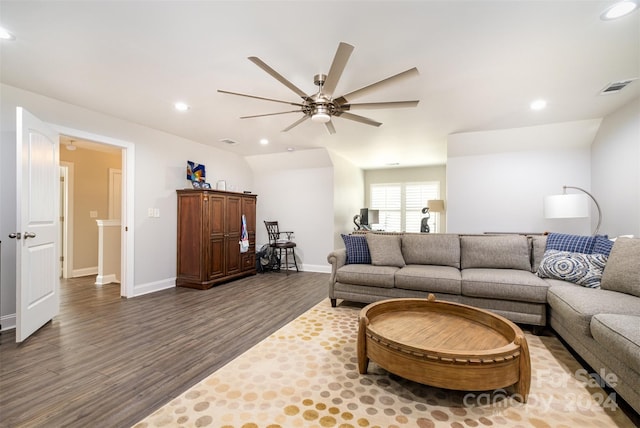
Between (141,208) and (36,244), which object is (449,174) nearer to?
(141,208)

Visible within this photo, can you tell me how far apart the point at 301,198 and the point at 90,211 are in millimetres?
4112

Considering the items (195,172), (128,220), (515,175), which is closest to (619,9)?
(515,175)

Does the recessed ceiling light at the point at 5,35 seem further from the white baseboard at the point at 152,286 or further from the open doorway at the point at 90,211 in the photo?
the white baseboard at the point at 152,286

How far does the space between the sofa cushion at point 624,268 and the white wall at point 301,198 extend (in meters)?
4.05

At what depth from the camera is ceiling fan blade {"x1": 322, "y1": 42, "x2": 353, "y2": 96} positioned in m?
1.71

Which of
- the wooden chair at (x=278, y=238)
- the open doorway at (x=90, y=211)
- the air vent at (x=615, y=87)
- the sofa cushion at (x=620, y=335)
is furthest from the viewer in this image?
the wooden chair at (x=278, y=238)

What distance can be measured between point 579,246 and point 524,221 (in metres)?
1.84

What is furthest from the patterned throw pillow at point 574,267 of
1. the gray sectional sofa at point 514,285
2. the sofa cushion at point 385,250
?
the sofa cushion at point 385,250

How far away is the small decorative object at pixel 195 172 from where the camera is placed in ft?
15.4

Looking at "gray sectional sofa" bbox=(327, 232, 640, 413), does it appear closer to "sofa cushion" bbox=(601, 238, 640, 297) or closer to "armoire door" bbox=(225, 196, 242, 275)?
"sofa cushion" bbox=(601, 238, 640, 297)

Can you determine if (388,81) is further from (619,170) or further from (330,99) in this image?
(619,170)

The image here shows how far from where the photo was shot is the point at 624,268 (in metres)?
2.22

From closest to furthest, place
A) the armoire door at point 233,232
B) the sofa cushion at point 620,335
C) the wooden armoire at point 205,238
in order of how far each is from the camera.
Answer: the sofa cushion at point 620,335 < the wooden armoire at point 205,238 < the armoire door at point 233,232

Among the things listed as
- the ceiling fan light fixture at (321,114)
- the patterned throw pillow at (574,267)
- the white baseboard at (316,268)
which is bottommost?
the white baseboard at (316,268)
